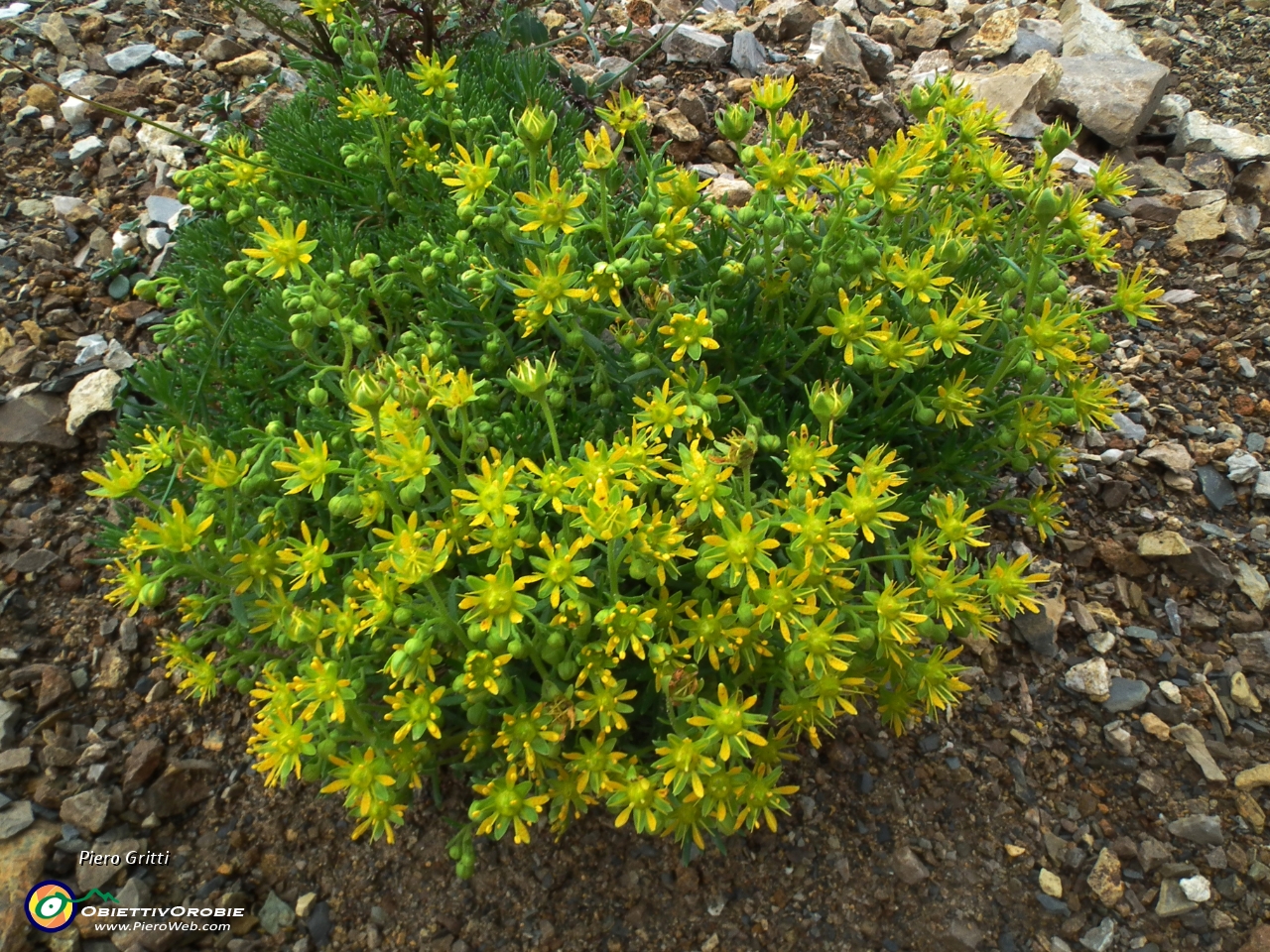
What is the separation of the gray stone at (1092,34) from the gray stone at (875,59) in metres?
1.05

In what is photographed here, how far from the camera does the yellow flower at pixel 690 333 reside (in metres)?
2.22

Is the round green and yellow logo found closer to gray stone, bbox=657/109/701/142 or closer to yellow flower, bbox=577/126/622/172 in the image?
yellow flower, bbox=577/126/622/172

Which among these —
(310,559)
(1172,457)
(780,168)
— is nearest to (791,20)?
(1172,457)

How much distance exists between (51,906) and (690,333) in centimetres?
231

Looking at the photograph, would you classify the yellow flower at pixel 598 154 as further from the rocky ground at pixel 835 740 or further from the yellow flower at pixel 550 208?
the rocky ground at pixel 835 740

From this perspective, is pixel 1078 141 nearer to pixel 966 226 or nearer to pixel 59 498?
pixel 966 226

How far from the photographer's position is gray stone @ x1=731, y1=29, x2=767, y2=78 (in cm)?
483

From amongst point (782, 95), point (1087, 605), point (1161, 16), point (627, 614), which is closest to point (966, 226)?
point (782, 95)

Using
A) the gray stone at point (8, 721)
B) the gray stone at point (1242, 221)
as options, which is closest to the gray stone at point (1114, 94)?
the gray stone at point (1242, 221)

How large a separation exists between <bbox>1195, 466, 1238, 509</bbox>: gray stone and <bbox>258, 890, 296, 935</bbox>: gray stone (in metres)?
A: 3.38

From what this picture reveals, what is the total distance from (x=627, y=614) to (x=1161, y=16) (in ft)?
18.4

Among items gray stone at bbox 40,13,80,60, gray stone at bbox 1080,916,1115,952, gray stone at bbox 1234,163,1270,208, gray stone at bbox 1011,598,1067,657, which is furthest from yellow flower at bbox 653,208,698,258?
gray stone at bbox 40,13,80,60

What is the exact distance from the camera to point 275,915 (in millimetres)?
2516

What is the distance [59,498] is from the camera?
11.0ft
